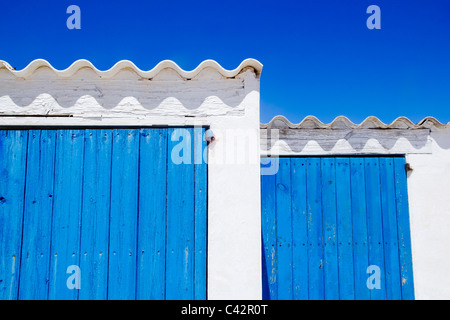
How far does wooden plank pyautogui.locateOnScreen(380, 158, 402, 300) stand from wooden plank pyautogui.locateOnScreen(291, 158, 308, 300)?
84 centimetres

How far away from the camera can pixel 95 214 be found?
98.2 inches

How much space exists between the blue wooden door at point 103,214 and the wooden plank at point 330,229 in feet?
5.51

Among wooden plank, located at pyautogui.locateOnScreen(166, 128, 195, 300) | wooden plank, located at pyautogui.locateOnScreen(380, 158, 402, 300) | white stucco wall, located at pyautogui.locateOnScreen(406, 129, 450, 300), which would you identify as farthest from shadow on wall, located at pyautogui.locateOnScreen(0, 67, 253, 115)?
white stucco wall, located at pyautogui.locateOnScreen(406, 129, 450, 300)

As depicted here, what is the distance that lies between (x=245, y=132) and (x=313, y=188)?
145 centimetres

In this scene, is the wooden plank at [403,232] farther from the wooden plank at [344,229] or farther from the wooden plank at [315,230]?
the wooden plank at [315,230]

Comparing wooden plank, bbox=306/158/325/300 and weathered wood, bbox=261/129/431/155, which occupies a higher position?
weathered wood, bbox=261/129/431/155

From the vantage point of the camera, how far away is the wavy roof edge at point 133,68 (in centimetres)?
261

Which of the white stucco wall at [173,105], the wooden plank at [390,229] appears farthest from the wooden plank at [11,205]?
the wooden plank at [390,229]

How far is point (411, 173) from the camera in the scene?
12.1ft

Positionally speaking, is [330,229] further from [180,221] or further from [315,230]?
[180,221]

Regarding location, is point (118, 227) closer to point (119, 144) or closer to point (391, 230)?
point (119, 144)

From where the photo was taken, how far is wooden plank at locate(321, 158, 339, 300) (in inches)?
139

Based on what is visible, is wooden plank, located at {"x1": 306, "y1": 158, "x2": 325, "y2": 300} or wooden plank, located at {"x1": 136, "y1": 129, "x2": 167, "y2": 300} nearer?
wooden plank, located at {"x1": 136, "y1": 129, "x2": 167, "y2": 300}

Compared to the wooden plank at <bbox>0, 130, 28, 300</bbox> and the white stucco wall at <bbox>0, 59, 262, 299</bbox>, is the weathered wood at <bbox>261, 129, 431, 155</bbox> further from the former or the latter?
the wooden plank at <bbox>0, 130, 28, 300</bbox>
